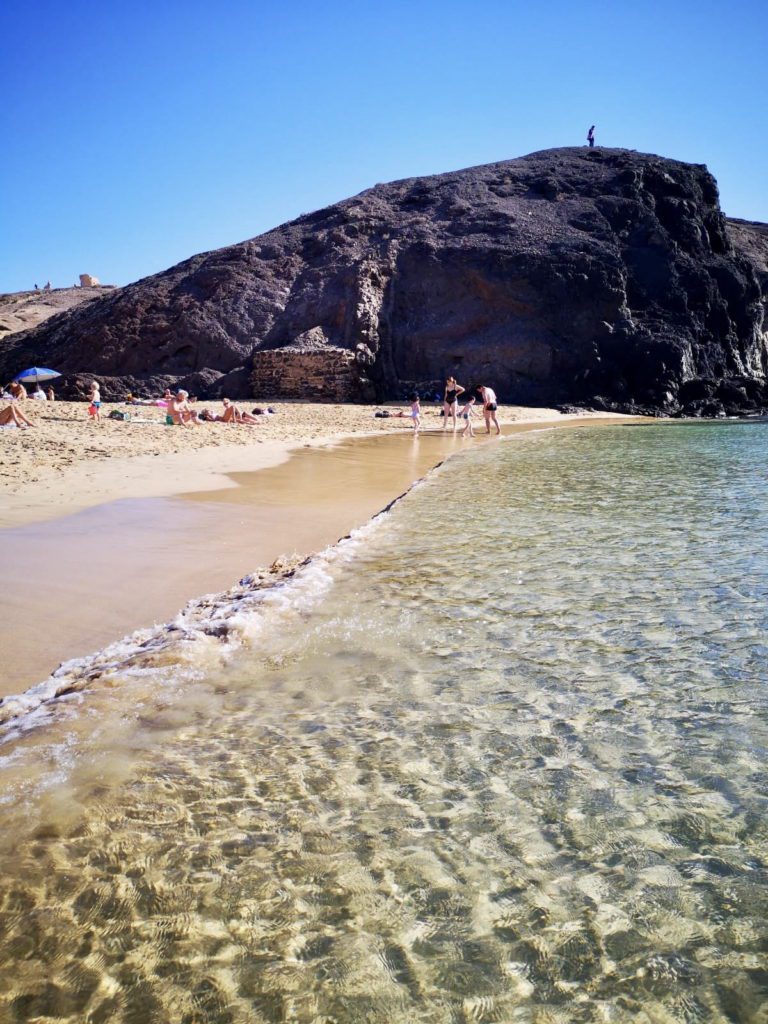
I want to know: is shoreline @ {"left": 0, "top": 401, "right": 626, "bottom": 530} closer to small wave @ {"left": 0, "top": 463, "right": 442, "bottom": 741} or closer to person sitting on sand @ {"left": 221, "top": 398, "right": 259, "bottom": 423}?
person sitting on sand @ {"left": 221, "top": 398, "right": 259, "bottom": 423}

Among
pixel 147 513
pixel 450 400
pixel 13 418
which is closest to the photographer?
pixel 147 513

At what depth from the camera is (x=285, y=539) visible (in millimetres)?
6738

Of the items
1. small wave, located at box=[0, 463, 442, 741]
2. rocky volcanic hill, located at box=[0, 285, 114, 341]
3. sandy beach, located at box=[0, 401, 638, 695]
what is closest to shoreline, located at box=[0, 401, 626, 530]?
sandy beach, located at box=[0, 401, 638, 695]

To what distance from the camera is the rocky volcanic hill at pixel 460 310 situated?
33188 mm

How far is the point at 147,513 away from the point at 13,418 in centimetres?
1086

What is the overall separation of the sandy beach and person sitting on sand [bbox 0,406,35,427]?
1.03ft

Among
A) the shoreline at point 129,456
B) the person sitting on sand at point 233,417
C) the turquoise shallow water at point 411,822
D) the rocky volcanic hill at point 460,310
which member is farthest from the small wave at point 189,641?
the rocky volcanic hill at point 460,310

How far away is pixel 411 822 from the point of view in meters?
2.24

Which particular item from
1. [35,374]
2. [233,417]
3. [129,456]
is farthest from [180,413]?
[35,374]

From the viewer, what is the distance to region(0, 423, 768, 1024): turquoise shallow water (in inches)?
65.1

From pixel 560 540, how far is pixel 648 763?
11.6 feet

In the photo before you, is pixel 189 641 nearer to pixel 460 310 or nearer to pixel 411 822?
pixel 411 822

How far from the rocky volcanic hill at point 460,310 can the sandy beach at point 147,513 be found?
53.0 feet

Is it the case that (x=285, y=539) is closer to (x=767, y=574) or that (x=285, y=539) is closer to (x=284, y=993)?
(x=767, y=574)
